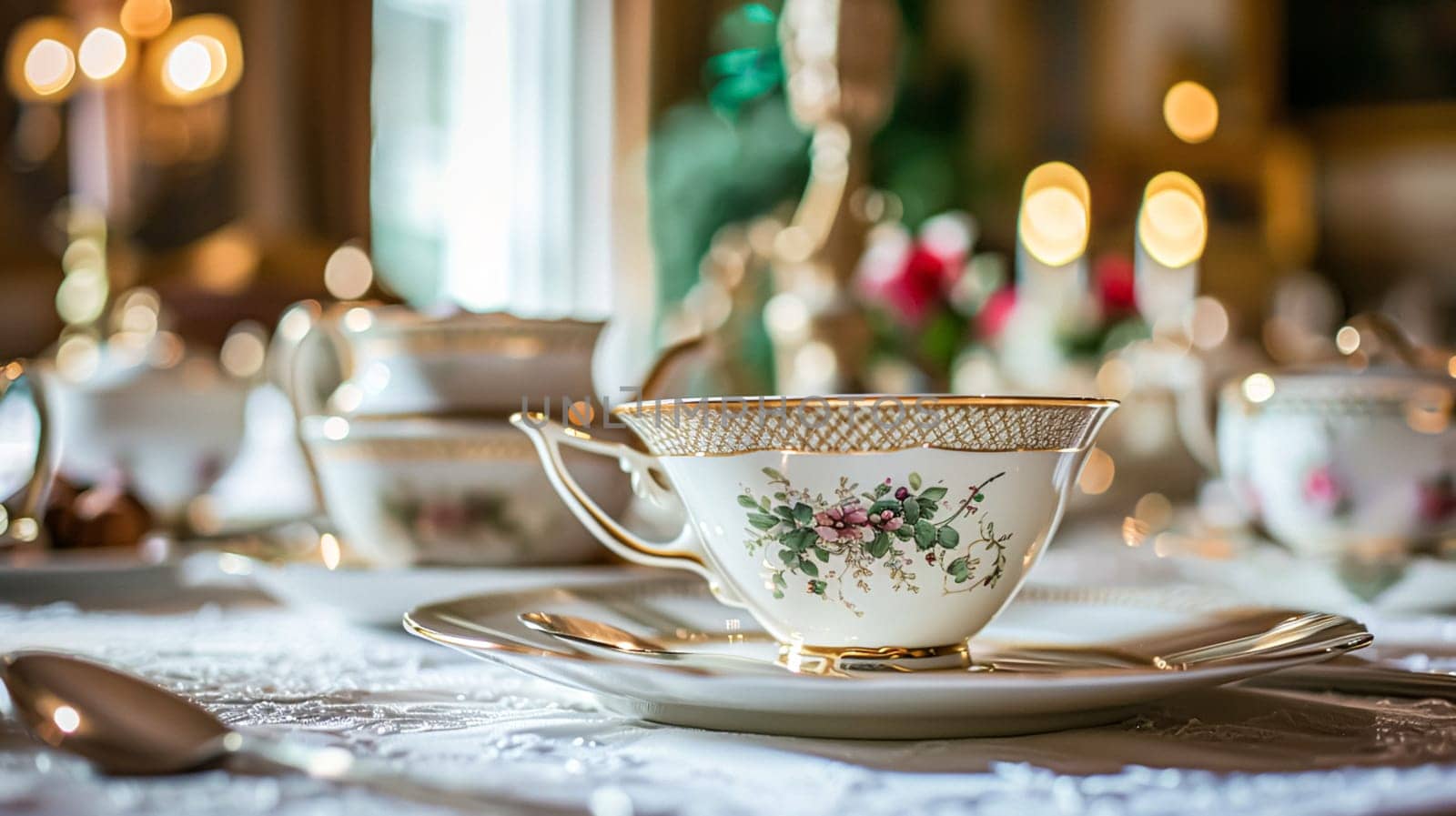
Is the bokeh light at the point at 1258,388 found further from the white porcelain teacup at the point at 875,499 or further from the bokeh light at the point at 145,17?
the bokeh light at the point at 145,17

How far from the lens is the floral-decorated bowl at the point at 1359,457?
578 millimetres

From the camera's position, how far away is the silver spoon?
0.91 feet

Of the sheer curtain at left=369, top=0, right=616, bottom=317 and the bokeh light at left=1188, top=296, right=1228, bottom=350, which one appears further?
the sheer curtain at left=369, top=0, right=616, bottom=317

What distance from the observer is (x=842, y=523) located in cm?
38

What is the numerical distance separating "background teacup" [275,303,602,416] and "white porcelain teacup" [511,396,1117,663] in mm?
201

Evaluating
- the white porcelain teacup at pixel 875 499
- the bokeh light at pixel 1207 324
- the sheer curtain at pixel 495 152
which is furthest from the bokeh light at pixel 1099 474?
the sheer curtain at pixel 495 152

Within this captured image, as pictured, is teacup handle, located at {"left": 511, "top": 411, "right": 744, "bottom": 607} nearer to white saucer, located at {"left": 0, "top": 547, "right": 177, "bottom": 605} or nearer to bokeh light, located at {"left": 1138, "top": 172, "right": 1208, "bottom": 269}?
white saucer, located at {"left": 0, "top": 547, "right": 177, "bottom": 605}

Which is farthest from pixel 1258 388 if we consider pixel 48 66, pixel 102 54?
pixel 102 54

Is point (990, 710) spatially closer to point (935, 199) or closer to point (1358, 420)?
point (1358, 420)

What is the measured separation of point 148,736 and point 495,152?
10.8ft

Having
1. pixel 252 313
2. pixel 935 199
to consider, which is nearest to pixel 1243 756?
pixel 252 313

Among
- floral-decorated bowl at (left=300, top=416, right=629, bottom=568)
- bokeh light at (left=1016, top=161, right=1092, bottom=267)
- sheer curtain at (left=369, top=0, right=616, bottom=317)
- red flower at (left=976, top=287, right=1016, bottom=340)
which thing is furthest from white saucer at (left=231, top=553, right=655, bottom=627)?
sheer curtain at (left=369, top=0, right=616, bottom=317)

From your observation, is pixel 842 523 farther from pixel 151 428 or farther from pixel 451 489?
pixel 151 428

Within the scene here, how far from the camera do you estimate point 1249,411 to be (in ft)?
2.05
